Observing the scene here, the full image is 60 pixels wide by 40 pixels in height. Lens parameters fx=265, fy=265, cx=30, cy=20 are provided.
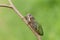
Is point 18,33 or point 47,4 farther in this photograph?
point 47,4

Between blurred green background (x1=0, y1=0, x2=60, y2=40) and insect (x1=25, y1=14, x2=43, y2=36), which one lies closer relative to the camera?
insect (x1=25, y1=14, x2=43, y2=36)

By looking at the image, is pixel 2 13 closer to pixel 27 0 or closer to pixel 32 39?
pixel 27 0

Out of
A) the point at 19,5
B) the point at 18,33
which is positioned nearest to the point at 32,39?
the point at 18,33

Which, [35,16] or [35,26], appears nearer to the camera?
[35,26]

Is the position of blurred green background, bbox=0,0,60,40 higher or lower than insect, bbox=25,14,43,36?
higher

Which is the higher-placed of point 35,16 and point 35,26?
point 35,16

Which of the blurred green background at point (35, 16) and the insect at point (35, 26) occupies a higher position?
the blurred green background at point (35, 16)

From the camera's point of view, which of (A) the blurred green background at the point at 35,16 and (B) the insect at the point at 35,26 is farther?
(A) the blurred green background at the point at 35,16

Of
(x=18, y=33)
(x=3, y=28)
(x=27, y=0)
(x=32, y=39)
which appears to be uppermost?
→ (x=27, y=0)
